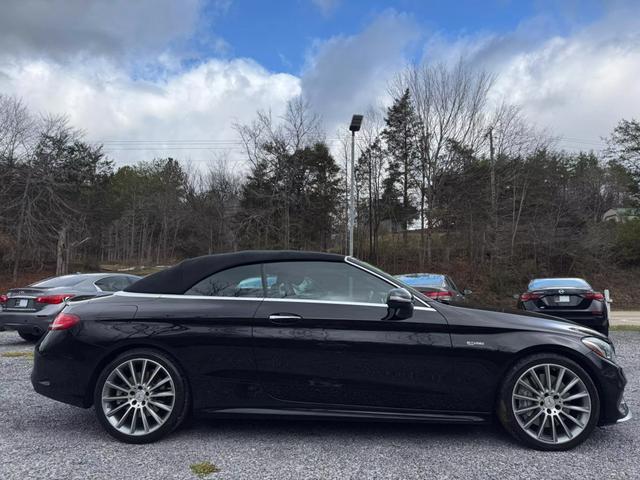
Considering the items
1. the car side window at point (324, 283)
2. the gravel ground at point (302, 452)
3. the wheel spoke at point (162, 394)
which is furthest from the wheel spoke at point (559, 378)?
the wheel spoke at point (162, 394)

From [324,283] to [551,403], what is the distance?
197cm

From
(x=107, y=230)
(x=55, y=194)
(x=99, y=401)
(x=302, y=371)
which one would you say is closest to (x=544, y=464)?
(x=302, y=371)

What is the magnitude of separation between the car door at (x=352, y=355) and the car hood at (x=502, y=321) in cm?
12

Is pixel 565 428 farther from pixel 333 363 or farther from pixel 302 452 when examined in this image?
pixel 302 452

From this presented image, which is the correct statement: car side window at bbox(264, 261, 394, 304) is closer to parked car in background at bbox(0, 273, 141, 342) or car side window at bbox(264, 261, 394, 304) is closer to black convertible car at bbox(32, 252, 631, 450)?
black convertible car at bbox(32, 252, 631, 450)

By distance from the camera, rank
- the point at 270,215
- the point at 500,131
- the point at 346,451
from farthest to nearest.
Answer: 1. the point at 270,215
2. the point at 500,131
3. the point at 346,451

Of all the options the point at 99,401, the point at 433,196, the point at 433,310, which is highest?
the point at 433,196

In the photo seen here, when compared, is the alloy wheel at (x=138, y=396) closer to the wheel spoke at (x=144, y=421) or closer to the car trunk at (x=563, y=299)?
the wheel spoke at (x=144, y=421)

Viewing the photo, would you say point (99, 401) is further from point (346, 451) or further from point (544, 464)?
point (544, 464)

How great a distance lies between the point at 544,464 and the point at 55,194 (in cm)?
2966

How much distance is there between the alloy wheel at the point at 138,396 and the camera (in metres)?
3.83

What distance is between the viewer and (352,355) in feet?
12.3

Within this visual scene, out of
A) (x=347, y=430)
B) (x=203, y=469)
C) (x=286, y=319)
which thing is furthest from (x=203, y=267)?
(x=347, y=430)

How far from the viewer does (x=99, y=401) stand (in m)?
3.86
